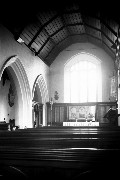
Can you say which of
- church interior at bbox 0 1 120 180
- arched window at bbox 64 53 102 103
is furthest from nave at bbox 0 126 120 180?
arched window at bbox 64 53 102 103

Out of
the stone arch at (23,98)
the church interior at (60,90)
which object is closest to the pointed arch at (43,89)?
the church interior at (60,90)

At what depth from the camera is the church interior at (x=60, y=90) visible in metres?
2.03

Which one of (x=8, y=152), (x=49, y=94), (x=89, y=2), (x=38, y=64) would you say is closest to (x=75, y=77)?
(x=49, y=94)

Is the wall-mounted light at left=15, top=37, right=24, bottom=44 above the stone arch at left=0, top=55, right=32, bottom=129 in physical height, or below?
above

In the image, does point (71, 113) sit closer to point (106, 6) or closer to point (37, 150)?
point (106, 6)

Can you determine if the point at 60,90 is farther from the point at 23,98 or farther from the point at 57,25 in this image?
the point at 57,25

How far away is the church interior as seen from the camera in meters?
2.03

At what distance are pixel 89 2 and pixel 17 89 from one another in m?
4.61

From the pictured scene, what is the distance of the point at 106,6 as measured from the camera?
7.85 meters

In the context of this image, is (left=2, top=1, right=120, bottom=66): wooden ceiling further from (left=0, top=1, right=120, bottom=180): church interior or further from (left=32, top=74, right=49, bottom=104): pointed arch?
(left=32, top=74, right=49, bottom=104): pointed arch

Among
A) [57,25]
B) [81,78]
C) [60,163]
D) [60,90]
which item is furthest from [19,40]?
[60,163]

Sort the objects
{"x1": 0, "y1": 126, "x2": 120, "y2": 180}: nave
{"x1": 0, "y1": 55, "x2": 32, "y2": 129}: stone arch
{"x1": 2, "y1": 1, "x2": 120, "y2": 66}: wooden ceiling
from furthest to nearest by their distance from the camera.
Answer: {"x1": 0, "y1": 55, "x2": 32, "y2": 129}: stone arch → {"x1": 2, "y1": 1, "x2": 120, "y2": 66}: wooden ceiling → {"x1": 0, "y1": 126, "x2": 120, "y2": 180}: nave

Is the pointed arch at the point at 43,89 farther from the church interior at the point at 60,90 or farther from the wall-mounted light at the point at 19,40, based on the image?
the wall-mounted light at the point at 19,40

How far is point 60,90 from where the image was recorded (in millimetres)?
13852
